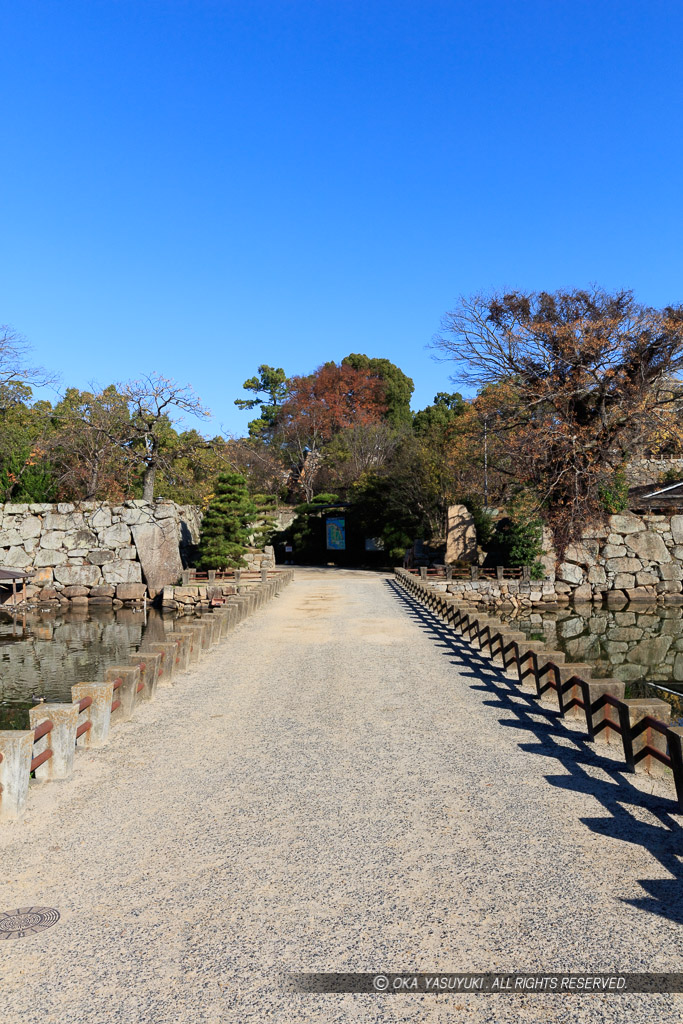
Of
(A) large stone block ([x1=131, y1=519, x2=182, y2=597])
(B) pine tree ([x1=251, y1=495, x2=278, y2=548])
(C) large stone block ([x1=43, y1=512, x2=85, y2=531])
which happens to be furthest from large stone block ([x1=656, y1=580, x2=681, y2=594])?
(C) large stone block ([x1=43, y1=512, x2=85, y2=531])

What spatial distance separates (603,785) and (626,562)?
25837 mm

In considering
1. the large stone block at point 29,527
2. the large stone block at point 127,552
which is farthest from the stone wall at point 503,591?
the large stone block at point 29,527

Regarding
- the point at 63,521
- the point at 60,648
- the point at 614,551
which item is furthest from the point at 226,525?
the point at 614,551

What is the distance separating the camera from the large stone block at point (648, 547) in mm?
30391

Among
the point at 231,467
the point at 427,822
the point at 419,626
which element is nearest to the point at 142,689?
the point at 427,822

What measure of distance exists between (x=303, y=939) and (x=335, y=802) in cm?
210

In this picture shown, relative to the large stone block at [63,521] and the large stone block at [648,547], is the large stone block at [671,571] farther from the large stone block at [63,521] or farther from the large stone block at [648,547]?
the large stone block at [63,521]

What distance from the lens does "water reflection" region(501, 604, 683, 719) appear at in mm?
14445

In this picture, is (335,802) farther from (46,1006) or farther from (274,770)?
(46,1006)

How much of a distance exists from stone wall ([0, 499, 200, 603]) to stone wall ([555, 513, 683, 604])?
17.2m

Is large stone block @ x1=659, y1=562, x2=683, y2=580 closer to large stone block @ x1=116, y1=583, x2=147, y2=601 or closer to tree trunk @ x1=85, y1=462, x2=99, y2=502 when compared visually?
large stone block @ x1=116, y1=583, x2=147, y2=601

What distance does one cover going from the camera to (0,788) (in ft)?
18.7

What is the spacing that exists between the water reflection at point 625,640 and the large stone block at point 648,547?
2.52 m

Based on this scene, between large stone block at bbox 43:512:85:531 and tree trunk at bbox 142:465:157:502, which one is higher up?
tree trunk at bbox 142:465:157:502
